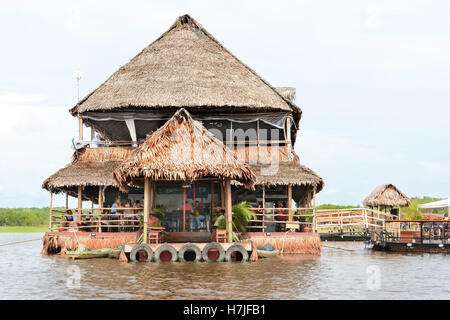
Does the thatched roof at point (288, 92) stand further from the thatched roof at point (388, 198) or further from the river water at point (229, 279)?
the river water at point (229, 279)

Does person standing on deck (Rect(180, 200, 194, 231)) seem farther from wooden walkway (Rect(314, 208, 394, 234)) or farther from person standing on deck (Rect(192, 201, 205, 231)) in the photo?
wooden walkway (Rect(314, 208, 394, 234))

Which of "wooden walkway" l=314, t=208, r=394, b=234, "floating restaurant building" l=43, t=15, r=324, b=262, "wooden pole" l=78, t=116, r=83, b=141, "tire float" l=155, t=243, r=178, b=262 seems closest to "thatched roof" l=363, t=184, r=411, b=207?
"wooden walkway" l=314, t=208, r=394, b=234

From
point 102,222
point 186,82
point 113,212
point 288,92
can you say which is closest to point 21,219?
point 288,92

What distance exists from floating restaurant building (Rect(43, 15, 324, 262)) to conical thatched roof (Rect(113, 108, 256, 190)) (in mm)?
44

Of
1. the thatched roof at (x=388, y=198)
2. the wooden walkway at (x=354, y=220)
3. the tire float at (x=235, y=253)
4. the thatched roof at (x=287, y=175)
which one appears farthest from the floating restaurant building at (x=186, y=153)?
the thatched roof at (x=388, y=198)

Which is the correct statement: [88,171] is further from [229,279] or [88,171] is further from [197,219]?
[229,279]

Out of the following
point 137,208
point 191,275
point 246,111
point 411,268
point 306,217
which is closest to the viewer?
point 191,275

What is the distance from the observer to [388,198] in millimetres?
35719

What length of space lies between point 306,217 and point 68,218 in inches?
376

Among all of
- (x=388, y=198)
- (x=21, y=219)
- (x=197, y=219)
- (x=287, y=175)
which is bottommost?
(x=21, y=219)

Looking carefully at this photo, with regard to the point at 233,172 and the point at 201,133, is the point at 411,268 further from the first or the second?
the point at 201,133

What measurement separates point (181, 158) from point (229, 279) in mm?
5061

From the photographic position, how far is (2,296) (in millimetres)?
11898
